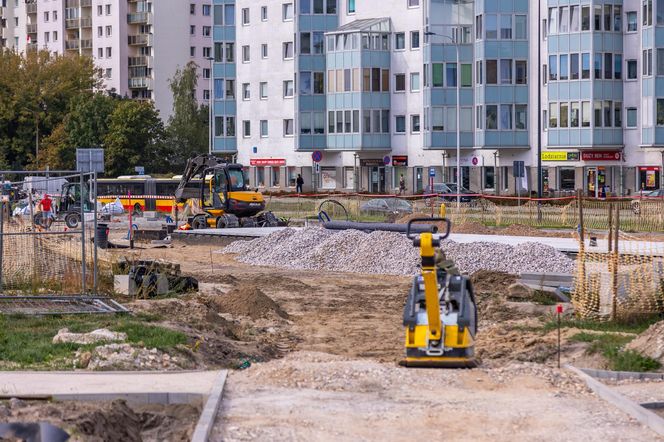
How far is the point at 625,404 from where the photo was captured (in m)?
13.0

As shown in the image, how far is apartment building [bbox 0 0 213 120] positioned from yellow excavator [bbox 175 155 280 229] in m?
75.6

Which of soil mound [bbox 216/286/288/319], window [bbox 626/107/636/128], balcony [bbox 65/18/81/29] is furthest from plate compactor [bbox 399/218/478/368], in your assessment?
balcony [bbox 65/18/81/29]

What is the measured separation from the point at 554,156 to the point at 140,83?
6463 cm

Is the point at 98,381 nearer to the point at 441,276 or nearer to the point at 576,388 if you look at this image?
the point at 441,276

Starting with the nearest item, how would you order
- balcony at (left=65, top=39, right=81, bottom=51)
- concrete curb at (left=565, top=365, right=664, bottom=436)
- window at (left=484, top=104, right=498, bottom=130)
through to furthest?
1. concrete curb at (left=565, top=365, right=664, bottom=436)
2. window at (left=484, top=104, right=498, bottom=130)
3. balcony at (left=65, top=39, right=81, bottom=51)

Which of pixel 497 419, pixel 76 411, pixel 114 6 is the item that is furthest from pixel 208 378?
pixel 114 6

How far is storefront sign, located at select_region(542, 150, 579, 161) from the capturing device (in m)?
71.2

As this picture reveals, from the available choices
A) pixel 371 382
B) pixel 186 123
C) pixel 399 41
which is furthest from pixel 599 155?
pixel 371 382

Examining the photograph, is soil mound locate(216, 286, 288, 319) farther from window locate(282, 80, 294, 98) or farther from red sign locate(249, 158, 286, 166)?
window locate(282, 80, 294, 98)

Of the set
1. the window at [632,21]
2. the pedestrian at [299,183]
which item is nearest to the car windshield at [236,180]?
the window at [632,21]

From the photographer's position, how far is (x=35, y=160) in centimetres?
10138

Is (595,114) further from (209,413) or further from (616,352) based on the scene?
(209,413)

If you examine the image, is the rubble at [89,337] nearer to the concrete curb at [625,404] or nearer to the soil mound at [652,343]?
the concrete curb at [625,404]

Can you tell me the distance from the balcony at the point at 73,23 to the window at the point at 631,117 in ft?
249
